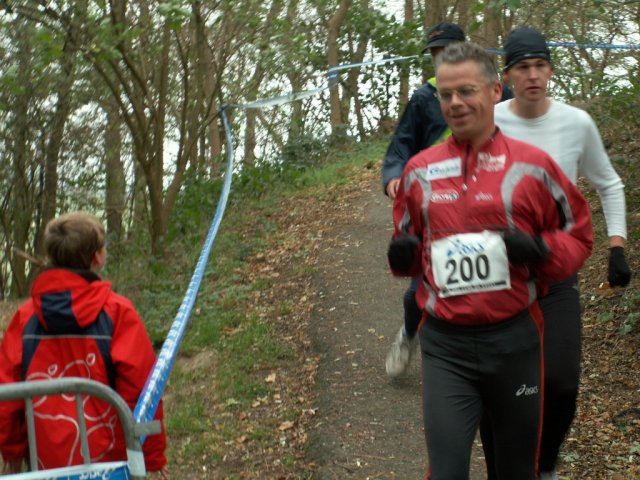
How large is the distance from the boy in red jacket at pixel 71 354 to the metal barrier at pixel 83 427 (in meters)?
0.35

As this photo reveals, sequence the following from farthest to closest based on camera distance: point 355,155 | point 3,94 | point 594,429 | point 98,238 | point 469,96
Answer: point 355,155
point 3,94
point 594,429
point 98,238
point 469,96

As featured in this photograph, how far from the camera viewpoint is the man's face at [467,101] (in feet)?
10.7

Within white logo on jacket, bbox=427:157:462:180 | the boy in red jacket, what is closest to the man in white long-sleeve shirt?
white logo on jacket, bbox=427:157:462:180

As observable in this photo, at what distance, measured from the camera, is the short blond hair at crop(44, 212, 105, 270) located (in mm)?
3418

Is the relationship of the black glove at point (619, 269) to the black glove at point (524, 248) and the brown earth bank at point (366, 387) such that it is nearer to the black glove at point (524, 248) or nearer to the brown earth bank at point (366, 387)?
the black glove at point (524, 248)

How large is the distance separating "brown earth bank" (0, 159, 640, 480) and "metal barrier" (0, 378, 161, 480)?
231 cm

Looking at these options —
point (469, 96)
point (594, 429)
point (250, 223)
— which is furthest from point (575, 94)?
point (469, 96)

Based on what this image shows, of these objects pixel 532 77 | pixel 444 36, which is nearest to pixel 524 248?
pixel 532 77

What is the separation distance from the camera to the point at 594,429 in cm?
543

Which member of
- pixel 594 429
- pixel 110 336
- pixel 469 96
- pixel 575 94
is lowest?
pixel 594 429

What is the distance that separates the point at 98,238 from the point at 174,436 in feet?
9.67

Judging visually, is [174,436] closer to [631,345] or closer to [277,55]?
[631,345]

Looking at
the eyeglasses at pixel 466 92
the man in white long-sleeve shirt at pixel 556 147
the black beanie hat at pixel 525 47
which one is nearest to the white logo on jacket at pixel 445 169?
the eyeglasses at pixel 466 92

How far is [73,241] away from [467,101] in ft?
5.21
